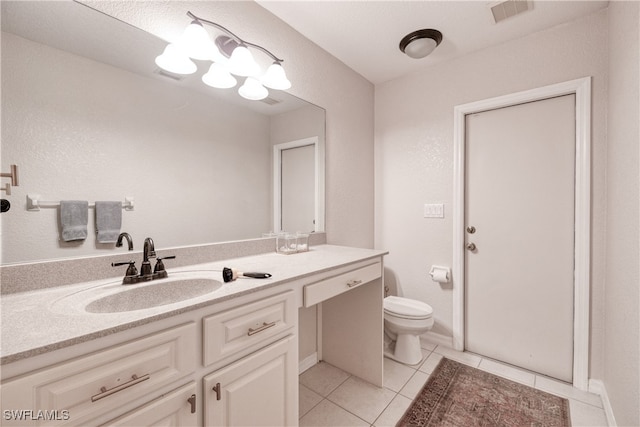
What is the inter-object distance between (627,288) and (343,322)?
59.1 inches

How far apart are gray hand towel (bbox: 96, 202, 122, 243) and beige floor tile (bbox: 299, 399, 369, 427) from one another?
137 centimetres

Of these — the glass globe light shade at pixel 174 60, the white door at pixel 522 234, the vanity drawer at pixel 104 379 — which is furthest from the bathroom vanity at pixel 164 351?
the white door at pixel 522 234

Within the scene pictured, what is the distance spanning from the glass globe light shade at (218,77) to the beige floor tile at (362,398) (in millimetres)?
1975

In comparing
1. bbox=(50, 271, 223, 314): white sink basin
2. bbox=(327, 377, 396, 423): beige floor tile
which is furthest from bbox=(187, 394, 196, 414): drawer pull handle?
bbox=(327, 377, 396, 423): beige floor tile

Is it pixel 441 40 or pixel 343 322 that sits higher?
pixel 441 40

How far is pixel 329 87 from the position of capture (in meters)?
2.13

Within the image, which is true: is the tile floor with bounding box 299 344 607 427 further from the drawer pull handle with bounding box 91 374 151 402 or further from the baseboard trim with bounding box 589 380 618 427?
the drawer pull handle with bounding box 91 374 151 402

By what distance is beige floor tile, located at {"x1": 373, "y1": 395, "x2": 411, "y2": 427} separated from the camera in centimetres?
147

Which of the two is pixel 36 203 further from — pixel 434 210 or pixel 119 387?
pixel 434 210

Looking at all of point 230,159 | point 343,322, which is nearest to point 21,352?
point 230,159

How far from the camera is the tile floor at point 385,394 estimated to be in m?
1.51

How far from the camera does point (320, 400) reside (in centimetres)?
166

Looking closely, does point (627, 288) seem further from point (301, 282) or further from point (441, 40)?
point (441, 40)

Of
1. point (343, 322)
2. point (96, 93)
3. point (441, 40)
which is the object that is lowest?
point (343, 322)
